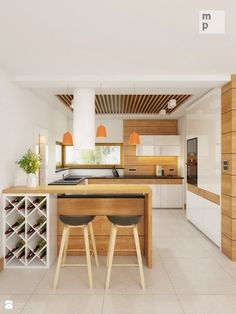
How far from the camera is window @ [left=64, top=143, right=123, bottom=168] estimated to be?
26.9 feet

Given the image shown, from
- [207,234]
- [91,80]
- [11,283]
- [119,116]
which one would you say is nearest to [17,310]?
[11,283]

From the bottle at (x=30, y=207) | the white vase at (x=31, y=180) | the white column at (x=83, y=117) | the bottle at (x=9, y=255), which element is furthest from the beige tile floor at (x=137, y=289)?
the white column at (x=83, y=117)

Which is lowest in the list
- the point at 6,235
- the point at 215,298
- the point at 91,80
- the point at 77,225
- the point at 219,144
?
the point at 215,298

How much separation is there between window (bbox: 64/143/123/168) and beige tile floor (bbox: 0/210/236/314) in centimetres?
439

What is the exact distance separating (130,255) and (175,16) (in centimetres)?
325

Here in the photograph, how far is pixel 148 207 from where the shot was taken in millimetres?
3729

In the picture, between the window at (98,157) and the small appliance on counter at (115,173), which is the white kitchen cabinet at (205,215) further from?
the window at (98,157)

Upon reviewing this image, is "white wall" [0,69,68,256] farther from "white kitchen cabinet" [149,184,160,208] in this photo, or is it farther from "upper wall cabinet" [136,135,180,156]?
"white kitchen cabinet" [149,184,160,208]

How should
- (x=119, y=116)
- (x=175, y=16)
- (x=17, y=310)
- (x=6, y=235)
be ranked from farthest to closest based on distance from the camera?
(x=119, y=116), (x=6, y=235), (x=17, y=310), (x=175, y=16)

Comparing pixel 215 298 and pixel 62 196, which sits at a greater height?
pixel 62 196

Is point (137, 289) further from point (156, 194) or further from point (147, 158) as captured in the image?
point (147, 158)

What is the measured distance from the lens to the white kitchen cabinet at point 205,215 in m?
4.39

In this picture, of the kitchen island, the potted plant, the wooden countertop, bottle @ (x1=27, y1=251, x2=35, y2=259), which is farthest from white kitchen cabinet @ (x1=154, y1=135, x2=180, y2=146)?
bottle @ (x1=27, y1=251, x2=35, y2=259)

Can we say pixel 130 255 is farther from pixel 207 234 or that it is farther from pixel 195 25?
pixel 195 25
